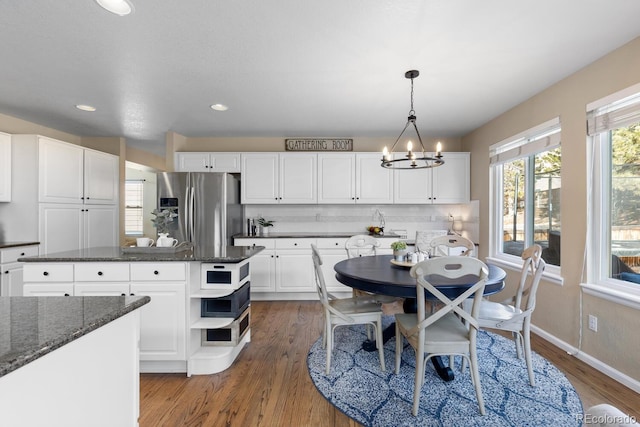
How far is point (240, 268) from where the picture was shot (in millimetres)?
2463

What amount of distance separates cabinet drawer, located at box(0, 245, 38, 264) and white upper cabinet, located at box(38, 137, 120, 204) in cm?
57

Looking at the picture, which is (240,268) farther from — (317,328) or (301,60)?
(301,60)

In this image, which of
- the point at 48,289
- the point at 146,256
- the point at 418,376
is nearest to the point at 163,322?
the point at 146,256

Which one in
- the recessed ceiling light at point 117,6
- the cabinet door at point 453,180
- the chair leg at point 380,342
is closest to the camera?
the recessed ceiling light at point 117,6

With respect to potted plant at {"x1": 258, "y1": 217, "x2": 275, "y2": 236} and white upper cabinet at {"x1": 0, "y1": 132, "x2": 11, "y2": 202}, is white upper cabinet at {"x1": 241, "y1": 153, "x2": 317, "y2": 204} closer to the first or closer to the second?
potted plant at {"x1": 258, "y1": 217, "x2": 275, "y2": 236}

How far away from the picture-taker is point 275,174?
453cm

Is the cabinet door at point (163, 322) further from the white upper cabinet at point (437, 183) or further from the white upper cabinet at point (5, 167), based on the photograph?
the white upper cabinet at point (437, 183)

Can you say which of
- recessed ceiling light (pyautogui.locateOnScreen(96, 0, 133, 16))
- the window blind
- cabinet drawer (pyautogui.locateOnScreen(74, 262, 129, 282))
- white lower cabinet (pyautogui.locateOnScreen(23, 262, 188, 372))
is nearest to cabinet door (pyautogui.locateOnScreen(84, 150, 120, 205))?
white lower cabinet (pyautogui.locateOnScreen(23, 262, 188, 372))

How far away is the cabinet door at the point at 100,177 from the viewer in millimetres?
4191

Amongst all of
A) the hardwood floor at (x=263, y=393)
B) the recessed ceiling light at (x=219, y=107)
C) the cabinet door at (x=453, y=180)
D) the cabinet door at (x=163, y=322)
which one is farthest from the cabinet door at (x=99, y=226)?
the cabinet door at (x=453, y=180)

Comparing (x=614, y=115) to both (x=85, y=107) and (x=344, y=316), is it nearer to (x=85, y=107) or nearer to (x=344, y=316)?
(x=344, y=316)

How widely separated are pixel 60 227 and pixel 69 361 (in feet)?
12.5

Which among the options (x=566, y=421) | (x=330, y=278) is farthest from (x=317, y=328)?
(x=566, y=421)

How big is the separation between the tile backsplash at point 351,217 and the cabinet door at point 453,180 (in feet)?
1.00
